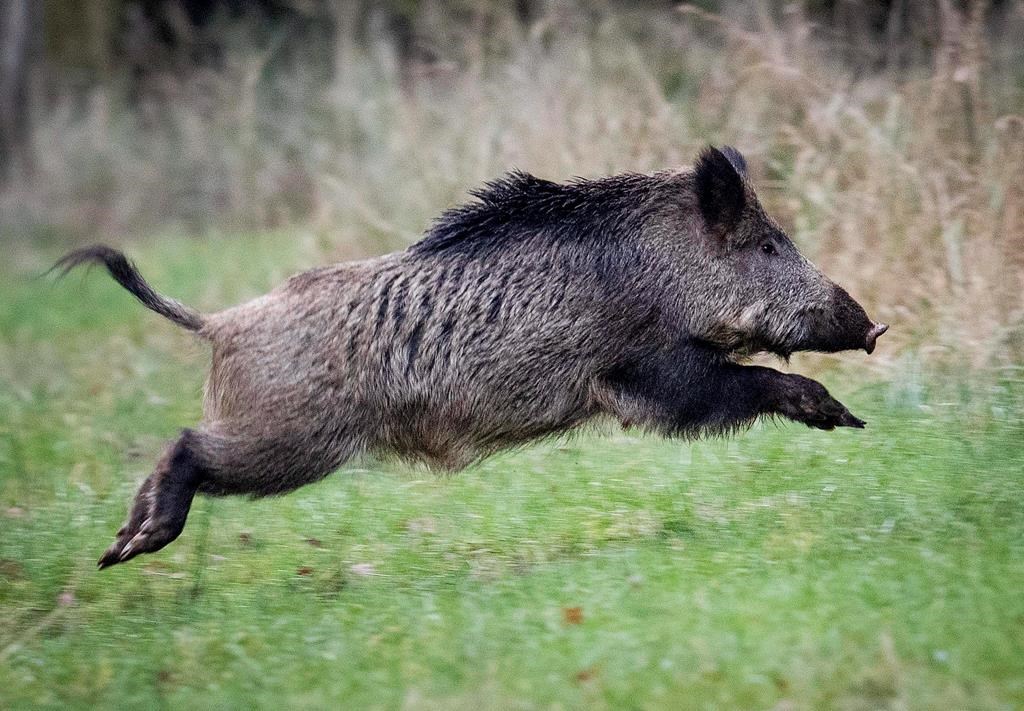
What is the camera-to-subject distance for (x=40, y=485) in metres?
6.46

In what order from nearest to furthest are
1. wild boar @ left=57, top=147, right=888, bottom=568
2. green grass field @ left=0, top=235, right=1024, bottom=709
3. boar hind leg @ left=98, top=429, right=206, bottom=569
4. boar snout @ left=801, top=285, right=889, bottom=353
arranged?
green grass field @ left=0, top=235, right=1024, bottom=709
boar hind leg @ left=98, top=429, right=206, bottom=569
wild boar @ left=57, top=147, right=888, bottom=568
boar snout @ left=801, top=285, right=889, bottom=353

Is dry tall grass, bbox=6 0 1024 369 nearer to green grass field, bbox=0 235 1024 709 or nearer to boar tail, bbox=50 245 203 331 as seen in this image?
green grass field, bbox=0 235 1024 709

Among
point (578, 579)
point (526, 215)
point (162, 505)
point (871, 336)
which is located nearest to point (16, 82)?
point (526, 215)

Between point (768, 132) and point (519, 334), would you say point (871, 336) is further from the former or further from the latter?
point (768, 132)

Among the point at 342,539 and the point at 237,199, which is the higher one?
the point at 237,199

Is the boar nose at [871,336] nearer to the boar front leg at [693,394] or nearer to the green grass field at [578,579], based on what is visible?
the boar front leg at [693,394]

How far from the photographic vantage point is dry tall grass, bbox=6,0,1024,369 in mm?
6585

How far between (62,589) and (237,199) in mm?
9567

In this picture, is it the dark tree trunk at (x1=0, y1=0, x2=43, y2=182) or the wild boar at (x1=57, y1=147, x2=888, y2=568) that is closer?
the wild boar at (x1=57, y1=147, x2=888, y2=568)

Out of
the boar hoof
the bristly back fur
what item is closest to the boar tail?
the bristly back fur

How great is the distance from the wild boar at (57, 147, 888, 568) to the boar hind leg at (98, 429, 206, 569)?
0.04 ft

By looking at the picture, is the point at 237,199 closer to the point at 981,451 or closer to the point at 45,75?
the point at 45,75

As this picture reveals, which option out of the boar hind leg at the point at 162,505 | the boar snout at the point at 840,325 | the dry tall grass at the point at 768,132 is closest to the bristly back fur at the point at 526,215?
the boar snout at the point at 840,325

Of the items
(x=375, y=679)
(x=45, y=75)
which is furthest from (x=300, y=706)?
(x=45, y=75)
